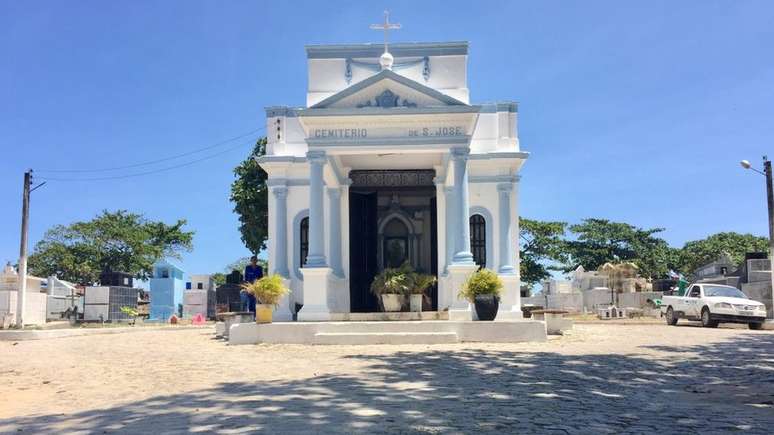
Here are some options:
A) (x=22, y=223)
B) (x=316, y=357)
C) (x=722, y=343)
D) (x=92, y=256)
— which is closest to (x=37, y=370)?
(x=316, y=357)

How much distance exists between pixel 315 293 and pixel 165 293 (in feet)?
67.6

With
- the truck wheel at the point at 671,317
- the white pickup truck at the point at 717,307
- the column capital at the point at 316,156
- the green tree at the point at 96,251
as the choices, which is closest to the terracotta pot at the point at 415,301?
the column capital at the point at 316,156

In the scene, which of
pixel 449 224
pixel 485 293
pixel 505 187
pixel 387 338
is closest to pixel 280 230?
pixel 449 224

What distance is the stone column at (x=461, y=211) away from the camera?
49.0 ft

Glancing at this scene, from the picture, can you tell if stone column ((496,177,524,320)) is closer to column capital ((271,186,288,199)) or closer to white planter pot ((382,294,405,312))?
white planter pot ((382,294,405,312))

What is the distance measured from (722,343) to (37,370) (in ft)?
40.9

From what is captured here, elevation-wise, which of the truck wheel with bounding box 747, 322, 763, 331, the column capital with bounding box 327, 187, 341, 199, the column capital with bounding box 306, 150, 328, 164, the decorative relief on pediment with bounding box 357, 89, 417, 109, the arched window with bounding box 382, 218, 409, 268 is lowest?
the truck wheel with bounding box 747, 322, 763, 331

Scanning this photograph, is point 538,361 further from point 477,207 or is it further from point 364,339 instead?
point 477,207

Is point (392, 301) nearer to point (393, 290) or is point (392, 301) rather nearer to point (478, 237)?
point (393, 290)

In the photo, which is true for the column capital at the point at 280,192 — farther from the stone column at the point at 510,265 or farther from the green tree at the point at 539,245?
the green tree at the point at 539,245

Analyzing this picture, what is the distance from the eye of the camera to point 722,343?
1338 cm

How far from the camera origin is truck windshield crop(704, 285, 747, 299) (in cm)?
2042

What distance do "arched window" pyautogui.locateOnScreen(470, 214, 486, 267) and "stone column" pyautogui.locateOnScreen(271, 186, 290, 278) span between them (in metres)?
5.08

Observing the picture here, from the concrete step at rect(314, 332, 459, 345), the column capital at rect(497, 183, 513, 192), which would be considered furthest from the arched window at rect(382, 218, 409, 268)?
the concrete step at rect(314, 332, 459, 345)
